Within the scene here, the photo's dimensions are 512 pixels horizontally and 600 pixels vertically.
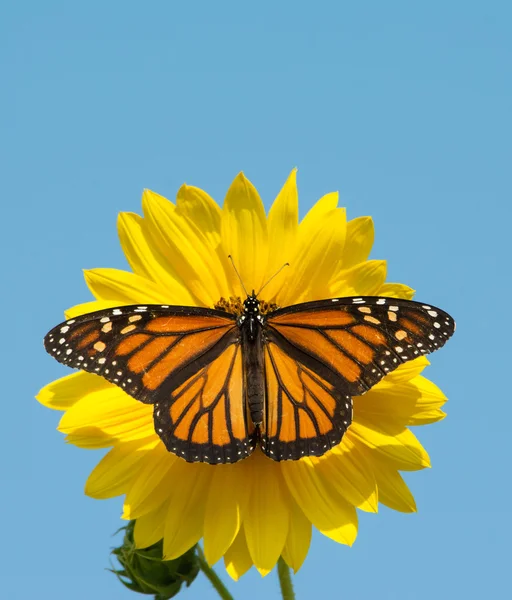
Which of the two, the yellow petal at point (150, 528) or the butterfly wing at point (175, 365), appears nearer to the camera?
the butterfly wing at point (175, 365)

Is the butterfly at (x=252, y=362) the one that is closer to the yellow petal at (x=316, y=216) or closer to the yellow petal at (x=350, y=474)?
the yellow petal at (x=350, y=474)

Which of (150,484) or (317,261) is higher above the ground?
(317,261)

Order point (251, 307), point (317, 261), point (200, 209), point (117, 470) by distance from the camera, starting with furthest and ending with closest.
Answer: point (200, 209), point (317, 261), point (117, 470), point (251, 307)

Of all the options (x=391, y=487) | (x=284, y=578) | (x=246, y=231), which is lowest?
(x=284, y=578)

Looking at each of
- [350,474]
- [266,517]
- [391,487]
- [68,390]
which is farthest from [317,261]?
[68,390]

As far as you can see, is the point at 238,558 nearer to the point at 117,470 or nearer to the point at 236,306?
the point at 117,470

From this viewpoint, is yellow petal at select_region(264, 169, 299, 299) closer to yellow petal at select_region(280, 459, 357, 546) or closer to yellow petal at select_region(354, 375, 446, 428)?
yellow petal at select_region(354, 375, 446, 428)

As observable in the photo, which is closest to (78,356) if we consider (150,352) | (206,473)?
(150,352)

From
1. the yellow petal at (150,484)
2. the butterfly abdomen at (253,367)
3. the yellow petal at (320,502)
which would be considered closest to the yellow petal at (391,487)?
the yellow petal at (320,502)
